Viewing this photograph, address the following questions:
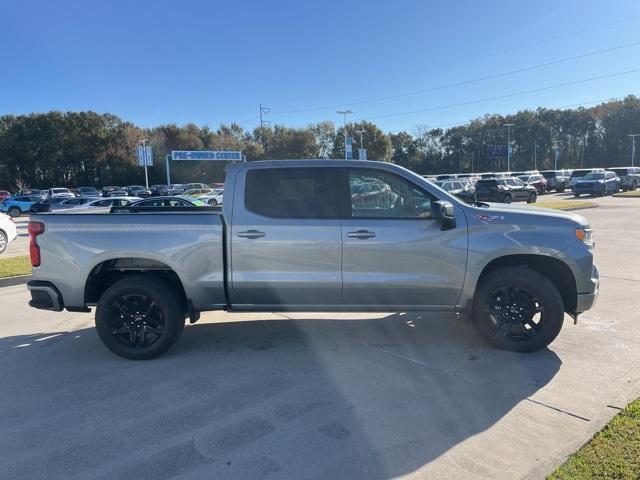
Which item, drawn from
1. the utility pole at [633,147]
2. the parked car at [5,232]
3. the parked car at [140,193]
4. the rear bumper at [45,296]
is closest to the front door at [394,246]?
the rear bumper at [45,296]

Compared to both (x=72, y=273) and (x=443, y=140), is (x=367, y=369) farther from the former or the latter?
(x=443, y=140)

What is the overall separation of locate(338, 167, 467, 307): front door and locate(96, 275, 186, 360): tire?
171 cm

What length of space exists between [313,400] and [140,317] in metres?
2.07

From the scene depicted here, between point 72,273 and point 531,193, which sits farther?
point 531,193

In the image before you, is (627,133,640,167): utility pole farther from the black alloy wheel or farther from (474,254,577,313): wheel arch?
the black alloy wheel

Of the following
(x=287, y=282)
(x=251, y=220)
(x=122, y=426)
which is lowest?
(x=122, y=426)

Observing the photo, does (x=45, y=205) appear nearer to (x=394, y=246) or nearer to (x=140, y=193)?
(x=140, y=193)

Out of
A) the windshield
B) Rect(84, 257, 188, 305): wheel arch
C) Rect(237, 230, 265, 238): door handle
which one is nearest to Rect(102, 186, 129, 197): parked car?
the windshield

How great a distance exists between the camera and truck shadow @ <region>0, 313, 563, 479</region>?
3.03 m

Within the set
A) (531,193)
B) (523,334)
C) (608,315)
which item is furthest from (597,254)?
(531,193)

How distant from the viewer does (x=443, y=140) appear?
367 feet

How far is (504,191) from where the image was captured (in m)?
28.6

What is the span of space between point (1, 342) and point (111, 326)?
1756 millimetres

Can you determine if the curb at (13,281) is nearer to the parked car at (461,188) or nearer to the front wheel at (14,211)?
the parked car at (461,188)
